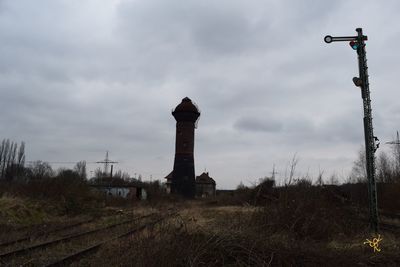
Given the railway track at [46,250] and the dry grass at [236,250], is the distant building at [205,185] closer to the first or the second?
the railway track at [46,250]

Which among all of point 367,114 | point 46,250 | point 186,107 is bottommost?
point 46,250

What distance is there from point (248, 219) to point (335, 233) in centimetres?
237

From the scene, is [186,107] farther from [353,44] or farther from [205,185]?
[205,185]

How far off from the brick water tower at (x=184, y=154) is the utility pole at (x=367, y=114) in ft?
141

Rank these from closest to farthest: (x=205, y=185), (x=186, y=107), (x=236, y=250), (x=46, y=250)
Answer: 1. (x=236, y=250)
2. (x=46, y=250)
3. (x=186, y=107)
4. (x=205, y=185)

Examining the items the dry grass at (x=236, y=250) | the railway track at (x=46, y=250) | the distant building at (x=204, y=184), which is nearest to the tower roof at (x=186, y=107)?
the distant building at (x=204, y=184)

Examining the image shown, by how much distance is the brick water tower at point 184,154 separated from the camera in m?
53.3

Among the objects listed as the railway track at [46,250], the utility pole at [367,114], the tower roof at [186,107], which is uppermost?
the tower roof at [186,107]

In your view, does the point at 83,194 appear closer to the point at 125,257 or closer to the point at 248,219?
the point at 248,219

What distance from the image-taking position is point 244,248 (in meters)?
6.35

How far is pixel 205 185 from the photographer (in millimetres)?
99125

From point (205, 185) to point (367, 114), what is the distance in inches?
3518

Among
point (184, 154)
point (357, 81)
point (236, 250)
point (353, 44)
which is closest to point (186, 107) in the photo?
point (184, 154)

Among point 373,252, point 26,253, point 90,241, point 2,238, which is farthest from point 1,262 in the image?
point 373,252
